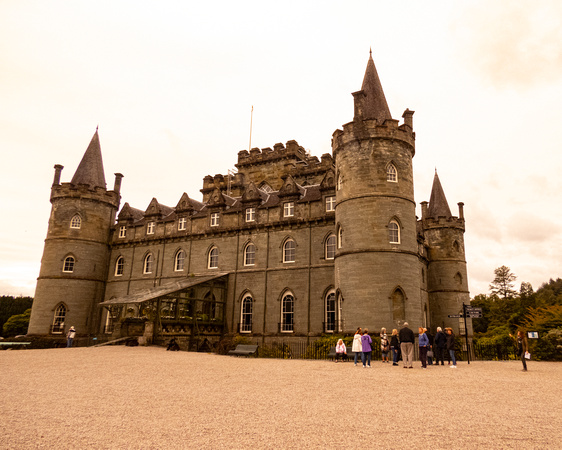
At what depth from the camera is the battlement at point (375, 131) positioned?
25219mm

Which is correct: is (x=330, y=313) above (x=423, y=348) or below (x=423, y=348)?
above

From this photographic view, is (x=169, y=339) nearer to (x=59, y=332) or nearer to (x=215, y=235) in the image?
(x=215, y=235)

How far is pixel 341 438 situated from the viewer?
6.38 metres

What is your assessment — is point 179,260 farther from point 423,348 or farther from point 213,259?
point 423,348

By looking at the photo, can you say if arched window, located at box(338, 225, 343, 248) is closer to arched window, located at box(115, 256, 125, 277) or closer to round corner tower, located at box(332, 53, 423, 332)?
round corner tower, located at box(332, 53, 423, 332)

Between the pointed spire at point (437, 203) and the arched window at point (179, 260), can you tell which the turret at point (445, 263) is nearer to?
the pointed spire at point (437, 203)

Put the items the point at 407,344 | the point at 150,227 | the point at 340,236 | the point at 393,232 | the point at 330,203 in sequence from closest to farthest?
the point at 407,344, the point at 393,232, the point at 340,236, the point at 330,203, the point at 150,227

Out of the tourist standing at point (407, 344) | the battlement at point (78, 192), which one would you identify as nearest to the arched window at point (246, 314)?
the tourist standing at point (407, 344)

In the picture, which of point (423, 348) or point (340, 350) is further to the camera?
point (340, 350)

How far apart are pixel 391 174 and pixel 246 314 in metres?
13.5

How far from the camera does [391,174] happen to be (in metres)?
25.1

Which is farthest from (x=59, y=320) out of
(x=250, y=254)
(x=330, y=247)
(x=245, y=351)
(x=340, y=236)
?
(x=340, y=236)

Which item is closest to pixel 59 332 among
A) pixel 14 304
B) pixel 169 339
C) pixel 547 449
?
pixel 169 339

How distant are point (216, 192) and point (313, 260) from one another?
1062cm
